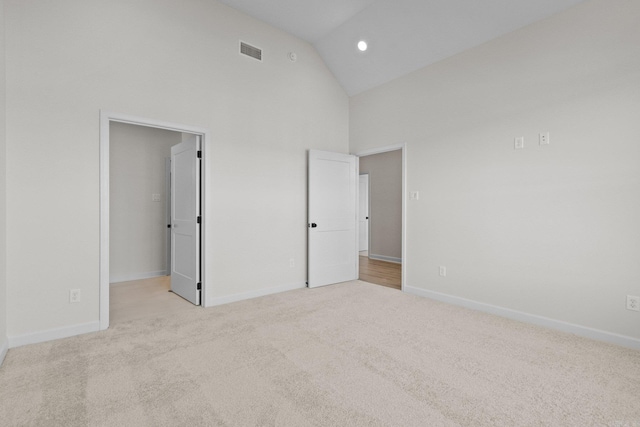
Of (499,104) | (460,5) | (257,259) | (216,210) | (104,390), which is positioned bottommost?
(104,390)

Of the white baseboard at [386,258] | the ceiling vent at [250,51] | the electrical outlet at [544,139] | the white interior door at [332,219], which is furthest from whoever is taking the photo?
the white baseboard at [386,258]

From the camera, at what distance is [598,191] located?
2.77 meters

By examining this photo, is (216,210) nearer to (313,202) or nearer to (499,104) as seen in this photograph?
(313,202)

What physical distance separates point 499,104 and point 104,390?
427cm

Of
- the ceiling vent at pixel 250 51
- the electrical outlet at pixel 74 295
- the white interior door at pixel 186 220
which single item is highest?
the ceiling vent at pixel 250 51

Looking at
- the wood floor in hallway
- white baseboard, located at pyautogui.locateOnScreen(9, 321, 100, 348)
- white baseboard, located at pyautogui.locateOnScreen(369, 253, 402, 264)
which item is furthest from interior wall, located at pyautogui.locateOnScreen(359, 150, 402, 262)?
white baseboard, located at pyautogui.locateOnScreen(9, 321, 100, 348)

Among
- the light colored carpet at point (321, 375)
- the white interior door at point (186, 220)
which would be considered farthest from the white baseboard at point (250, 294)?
the light colored carpet at point (321, 375)

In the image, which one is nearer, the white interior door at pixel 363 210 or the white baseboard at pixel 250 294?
the white baseboard at pixel 250 294

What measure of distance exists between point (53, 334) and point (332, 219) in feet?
11.1

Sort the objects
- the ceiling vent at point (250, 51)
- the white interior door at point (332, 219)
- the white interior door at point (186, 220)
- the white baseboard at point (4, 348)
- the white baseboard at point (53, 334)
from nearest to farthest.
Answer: the white baseboard at point (4, 348) → the white baseboard at point (53, 334) → the white interior door at point (186, 220) → the ceiling vent at point (250, 51) → the white interior door at point (332, 219)

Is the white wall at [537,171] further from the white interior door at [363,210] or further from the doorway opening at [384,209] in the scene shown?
the white interior door at [363,210]

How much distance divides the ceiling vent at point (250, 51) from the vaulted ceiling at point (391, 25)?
39 cm

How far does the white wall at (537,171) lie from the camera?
2.67 meters

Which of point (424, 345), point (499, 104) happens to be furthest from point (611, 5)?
point (424, 345)
